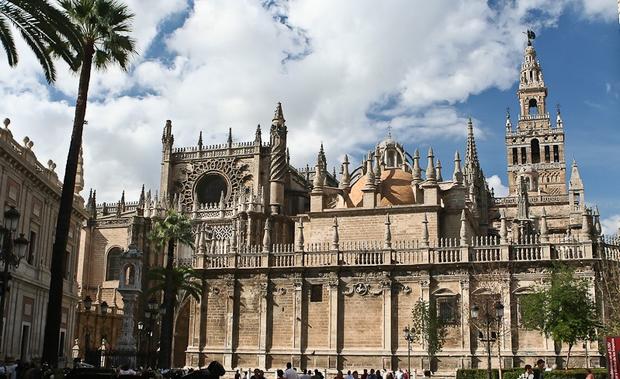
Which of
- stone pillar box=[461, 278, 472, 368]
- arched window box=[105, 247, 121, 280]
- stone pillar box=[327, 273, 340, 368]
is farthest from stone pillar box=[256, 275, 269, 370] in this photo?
arched window box=[105, 247, 121, 280]

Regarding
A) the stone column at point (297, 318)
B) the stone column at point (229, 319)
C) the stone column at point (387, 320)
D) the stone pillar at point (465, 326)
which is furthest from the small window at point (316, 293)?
the stone pillar at point (465, 326)

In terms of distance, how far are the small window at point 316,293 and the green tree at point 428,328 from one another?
4970 mm

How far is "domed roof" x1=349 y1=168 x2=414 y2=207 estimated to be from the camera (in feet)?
130

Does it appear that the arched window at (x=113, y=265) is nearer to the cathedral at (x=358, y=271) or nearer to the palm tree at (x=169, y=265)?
the cathedral at (x=358, y=271)

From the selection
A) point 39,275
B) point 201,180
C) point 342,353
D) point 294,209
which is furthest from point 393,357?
point 201,180

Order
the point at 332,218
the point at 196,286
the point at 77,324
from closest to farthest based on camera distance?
the point at 196,286 < the point at 332,218 < the point at 77,324

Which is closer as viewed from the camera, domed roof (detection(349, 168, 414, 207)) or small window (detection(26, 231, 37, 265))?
small window (detection(26, 231, 37, 265))

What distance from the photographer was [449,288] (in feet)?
110

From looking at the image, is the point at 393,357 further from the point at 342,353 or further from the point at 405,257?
the point at 405,257

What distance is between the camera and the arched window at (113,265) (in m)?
50.2

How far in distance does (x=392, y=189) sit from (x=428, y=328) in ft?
35.6

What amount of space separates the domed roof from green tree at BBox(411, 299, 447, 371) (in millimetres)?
8084

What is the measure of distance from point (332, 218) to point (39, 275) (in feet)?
54.3

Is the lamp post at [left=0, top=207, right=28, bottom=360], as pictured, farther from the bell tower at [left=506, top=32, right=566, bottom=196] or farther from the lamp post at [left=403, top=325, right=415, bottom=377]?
the bell tower at [left=506, top=32, right=566, bottom=196]
